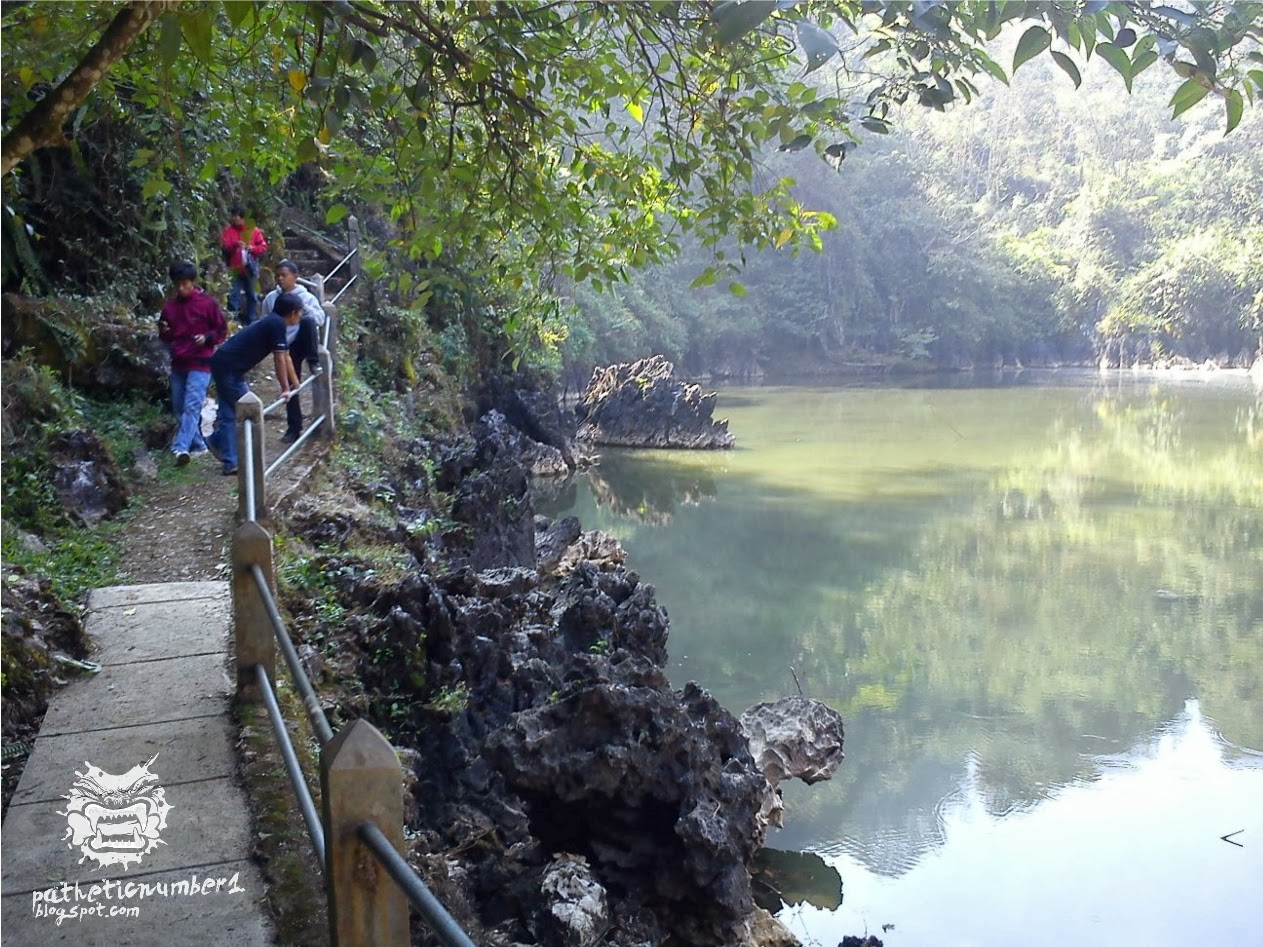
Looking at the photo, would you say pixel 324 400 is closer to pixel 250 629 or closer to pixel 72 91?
pixel 250 629

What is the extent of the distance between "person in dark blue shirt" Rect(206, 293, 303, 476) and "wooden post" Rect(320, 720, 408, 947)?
5.02 m

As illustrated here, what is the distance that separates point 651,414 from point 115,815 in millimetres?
22289

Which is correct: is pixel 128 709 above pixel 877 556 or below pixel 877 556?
above

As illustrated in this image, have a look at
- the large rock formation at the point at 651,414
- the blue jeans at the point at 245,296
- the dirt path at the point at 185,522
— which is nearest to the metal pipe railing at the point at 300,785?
the dirt path at the point at 185,522

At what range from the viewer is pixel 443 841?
5.06 meters

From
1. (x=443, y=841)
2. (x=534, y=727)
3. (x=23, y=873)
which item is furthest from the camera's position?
(x=534, y=727)

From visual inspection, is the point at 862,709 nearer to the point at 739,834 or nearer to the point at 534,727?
the point at 739,834

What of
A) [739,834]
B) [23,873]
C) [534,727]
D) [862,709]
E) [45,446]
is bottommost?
[862,709]

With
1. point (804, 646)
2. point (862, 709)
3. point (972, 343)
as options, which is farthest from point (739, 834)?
point (972, 343)

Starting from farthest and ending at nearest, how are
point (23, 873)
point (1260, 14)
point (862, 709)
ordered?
point (862, 709) → point (23, 873) → point (1260, 14)

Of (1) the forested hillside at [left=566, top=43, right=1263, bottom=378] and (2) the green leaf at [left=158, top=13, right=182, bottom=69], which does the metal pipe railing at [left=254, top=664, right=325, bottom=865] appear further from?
(1) the forested hillside at [left=566, top=43, right=1263, bottom=378]

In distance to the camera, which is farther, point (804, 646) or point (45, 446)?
point (804, 646)

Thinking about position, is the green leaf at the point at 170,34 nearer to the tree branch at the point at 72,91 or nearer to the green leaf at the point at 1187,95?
the tree branch at the point at 72,91

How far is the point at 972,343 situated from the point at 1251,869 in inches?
1748
